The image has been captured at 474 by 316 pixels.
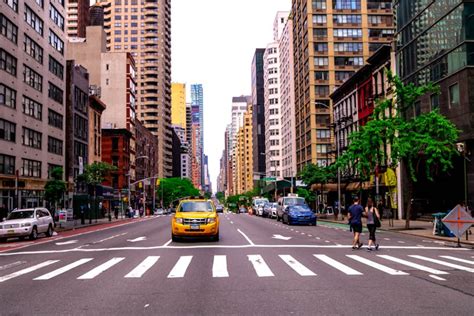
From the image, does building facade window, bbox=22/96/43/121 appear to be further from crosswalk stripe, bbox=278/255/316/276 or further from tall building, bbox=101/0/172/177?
tall building, bbox=101/0/172/177

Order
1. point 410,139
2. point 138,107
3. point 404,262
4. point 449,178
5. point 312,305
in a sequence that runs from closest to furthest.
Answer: point 312,305
point 404,262
point 410,139
point 449,178
point 138,107

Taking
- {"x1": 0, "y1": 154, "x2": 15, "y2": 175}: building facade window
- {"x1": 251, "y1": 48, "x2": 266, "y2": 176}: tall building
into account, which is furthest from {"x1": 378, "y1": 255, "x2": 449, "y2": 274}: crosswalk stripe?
{"x1": 251, "y1": 48, "x2": 266, "y2": 176}: tall building

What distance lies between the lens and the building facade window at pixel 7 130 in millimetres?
43000

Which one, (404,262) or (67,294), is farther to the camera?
(404,262)

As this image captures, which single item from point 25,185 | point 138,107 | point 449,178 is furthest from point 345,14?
point 138,107

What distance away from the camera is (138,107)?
476ft

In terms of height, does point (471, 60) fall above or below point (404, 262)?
above

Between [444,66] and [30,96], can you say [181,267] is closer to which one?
[444,66]

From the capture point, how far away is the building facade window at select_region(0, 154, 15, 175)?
42844 mm

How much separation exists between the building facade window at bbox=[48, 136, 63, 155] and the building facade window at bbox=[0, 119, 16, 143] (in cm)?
908

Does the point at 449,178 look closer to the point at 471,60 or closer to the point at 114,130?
the point at 471,60

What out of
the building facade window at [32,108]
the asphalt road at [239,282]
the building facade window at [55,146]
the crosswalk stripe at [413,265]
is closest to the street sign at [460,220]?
the asphalt road at [239,282]

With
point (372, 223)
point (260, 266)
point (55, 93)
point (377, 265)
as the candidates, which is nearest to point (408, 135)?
point (372, 223)

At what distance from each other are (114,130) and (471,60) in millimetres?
71099
